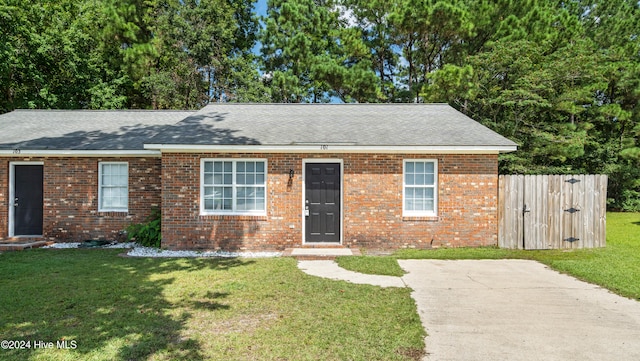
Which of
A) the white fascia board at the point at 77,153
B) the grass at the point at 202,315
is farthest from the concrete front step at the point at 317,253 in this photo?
the white fascia board at the point at 77,153

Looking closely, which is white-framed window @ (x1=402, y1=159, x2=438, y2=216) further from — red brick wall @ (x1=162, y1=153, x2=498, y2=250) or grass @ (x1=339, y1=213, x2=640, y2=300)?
grass @ (x1=339, y1=213, x2=640, y2=300)

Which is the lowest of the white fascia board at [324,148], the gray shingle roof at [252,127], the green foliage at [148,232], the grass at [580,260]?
the grass at [580,260]

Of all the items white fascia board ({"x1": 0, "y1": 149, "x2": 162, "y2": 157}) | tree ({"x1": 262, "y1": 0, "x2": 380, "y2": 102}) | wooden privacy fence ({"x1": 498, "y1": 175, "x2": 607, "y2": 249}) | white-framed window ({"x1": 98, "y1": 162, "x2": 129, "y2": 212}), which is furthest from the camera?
tree ({"x1": 262, "y1": 0, "x2": 380, "y2": 102})

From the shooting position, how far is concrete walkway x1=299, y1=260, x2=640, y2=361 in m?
3.96

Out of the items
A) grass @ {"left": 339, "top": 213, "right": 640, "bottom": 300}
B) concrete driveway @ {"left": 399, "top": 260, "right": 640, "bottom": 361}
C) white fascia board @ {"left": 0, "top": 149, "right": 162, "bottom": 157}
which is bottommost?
concrete driveway @ {"left": 399, "top": 260, "right": 640, "bottom": 361}

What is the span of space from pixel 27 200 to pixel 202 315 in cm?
942

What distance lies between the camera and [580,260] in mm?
8219

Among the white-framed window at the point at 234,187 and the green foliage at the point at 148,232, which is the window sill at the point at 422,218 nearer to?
the white-framed window at the point at 234,187

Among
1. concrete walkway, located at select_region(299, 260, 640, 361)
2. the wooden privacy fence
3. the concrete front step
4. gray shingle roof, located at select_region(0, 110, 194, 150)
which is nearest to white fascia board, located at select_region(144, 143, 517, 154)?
the wooden privacy fence

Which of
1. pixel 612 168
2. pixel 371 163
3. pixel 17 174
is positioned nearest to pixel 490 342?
pixel 371 163

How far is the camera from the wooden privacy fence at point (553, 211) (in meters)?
9.40

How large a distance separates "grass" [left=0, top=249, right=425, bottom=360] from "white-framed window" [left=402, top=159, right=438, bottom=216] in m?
4.04

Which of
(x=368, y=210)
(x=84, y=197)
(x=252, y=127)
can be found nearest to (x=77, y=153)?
(x=84, y=197)

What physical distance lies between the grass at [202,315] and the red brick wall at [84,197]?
3.08m
